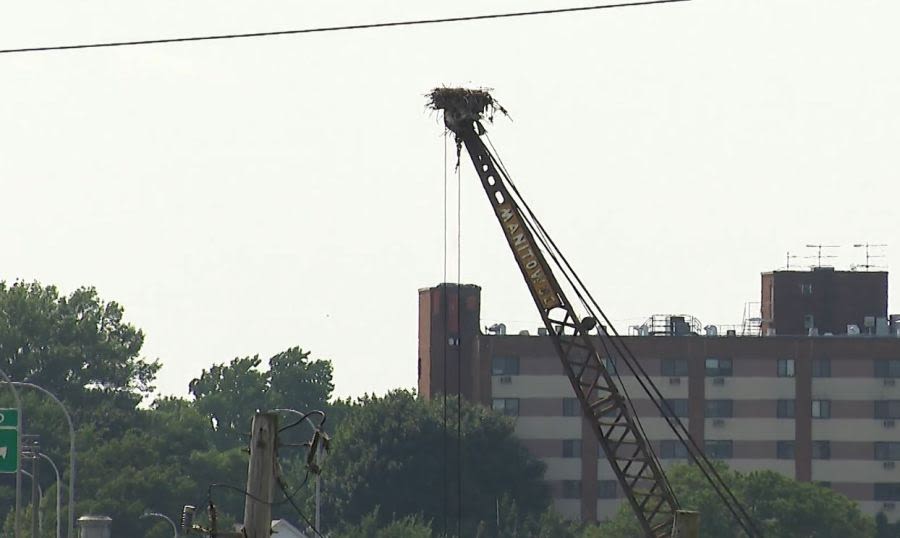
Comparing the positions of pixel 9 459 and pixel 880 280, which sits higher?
pixel 880 280

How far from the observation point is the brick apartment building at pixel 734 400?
542 ft

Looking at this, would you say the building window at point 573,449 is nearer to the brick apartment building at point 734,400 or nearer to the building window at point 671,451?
the brick apartment building at point 734,400

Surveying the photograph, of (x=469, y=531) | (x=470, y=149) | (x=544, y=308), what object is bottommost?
(x=469, y=531)

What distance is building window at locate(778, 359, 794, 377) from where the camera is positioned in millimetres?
165875

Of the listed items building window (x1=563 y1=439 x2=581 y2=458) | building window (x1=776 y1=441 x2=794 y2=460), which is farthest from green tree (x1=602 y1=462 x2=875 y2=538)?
building window (x1=563 y1=439 x2=581 y2=458)

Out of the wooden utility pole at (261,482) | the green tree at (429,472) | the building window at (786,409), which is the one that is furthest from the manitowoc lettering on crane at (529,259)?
the building window at (786,409)

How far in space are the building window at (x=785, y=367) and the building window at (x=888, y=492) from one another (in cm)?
1074

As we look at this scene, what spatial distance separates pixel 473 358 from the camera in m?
168

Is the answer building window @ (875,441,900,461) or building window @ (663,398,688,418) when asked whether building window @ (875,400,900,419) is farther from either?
building window @ (663,398,688,418)

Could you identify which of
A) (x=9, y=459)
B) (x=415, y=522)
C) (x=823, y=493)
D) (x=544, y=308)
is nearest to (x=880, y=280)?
(x=823, y=493)

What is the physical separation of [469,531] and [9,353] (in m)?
43.0

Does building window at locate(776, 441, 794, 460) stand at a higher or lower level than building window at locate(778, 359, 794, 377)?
lower

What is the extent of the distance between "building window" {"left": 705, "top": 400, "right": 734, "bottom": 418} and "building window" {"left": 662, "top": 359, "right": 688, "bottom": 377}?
117 inches

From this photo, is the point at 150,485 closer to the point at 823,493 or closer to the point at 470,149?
the point at 823,493
